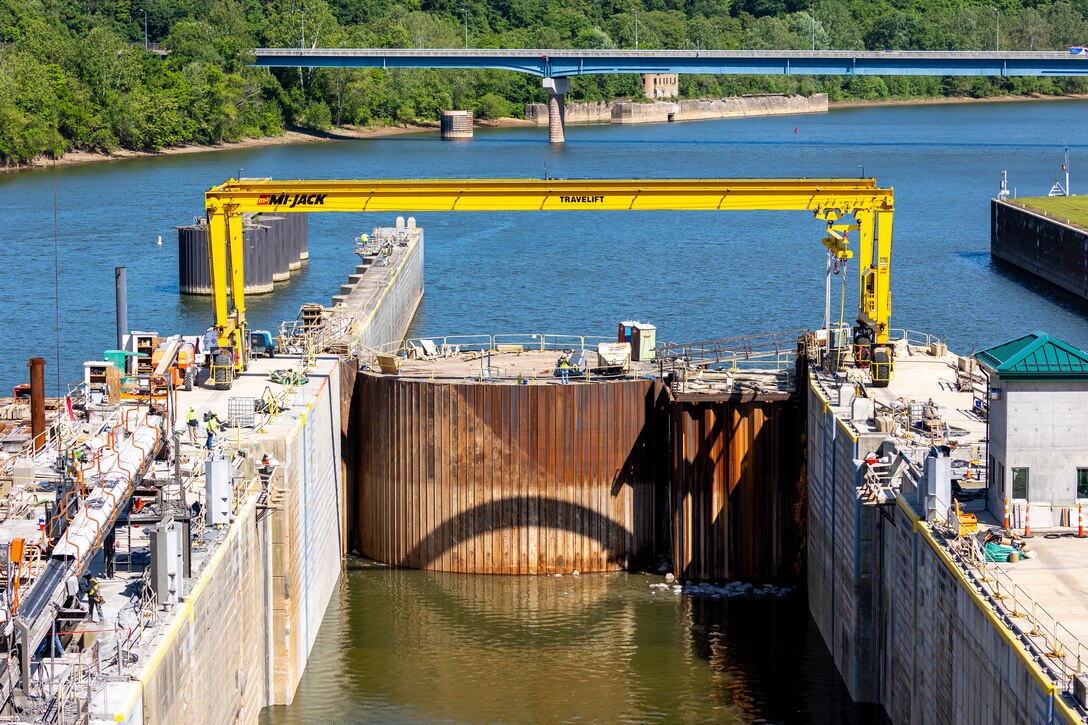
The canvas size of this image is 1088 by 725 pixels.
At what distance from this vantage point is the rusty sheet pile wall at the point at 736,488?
40.0m

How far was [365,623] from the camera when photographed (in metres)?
38.3

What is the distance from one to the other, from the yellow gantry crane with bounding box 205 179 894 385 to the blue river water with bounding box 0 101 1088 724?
8.42m

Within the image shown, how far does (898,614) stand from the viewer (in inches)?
1230

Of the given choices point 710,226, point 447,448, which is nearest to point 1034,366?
point 447,448

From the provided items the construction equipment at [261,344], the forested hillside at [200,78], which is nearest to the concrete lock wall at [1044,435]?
the construction equipment at [261,344]

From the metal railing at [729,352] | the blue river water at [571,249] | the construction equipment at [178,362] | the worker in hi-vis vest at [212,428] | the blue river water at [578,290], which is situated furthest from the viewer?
the blue river water at [571,249]

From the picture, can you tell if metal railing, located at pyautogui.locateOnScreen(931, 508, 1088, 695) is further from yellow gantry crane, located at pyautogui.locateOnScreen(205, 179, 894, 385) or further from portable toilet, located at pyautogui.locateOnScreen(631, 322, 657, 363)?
portable toilet, located at pyautogui.locateOnScreen(631, 322, 657, 363)

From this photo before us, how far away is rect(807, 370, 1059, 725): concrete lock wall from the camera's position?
80.4 ft

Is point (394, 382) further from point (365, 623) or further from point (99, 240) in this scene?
point (99, 240)

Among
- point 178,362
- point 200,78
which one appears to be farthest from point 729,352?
point 200,78

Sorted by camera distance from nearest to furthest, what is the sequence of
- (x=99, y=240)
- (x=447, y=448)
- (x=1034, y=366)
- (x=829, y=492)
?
(x=1034, y=366)
(x=829, y=492)
(x=447, y=448)
(x=99, y=240)

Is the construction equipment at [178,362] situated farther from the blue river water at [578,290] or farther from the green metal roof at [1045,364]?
the green metal roof at [1045,364]

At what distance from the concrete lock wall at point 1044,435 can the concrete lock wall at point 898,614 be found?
1879 mm

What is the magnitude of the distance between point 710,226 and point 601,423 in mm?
61842
